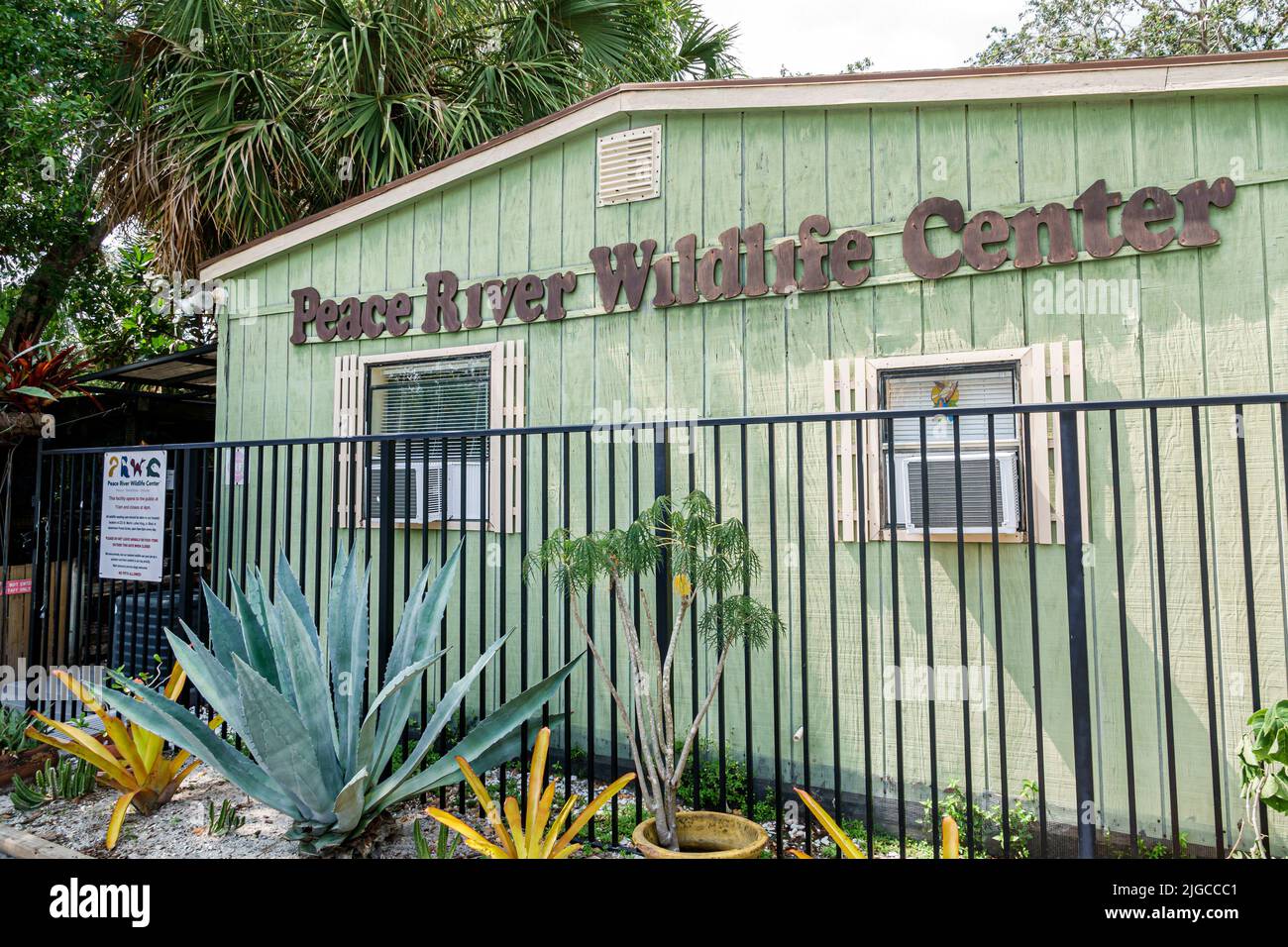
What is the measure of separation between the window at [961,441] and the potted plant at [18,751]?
4812 mm

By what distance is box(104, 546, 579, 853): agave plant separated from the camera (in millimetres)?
3283

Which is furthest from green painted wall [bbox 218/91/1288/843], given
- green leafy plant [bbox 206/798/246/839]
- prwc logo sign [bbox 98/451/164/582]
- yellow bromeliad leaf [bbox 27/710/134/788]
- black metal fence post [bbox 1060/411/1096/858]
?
yellow bromeliad leaf [bbox 27/710/134/788]

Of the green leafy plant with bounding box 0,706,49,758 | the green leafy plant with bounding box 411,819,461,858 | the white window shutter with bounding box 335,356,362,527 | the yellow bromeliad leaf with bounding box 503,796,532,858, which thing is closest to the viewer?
the yellow bromeliad leaf with bounding box 503,796,532,858

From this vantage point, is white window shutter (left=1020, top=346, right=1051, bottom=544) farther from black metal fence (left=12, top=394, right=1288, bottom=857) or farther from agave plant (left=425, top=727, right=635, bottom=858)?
agave plant (left=425, top=727, right=635, bottom=858)

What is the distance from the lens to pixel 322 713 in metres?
3.48

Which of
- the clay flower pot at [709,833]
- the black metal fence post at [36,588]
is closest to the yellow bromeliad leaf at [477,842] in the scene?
the clay flower pot at [709,833]

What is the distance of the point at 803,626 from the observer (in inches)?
129

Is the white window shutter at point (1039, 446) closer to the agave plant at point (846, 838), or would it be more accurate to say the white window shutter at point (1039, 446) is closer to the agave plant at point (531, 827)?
the agave plant at point (846, 838)

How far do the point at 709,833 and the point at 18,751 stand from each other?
14.2 feet

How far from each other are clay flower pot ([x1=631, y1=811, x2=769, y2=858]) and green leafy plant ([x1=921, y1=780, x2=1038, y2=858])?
1.03 metres

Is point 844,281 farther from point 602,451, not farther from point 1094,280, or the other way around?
point 602,451

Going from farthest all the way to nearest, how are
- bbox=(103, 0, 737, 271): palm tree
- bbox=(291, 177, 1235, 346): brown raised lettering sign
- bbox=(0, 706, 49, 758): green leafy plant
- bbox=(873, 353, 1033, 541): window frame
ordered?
bbox=(103, 0, 737, 271): palm tree → bbox=(0, 706, 49, 758): green leafy plant → bbox=(873, 353, 1033, 541): window frame → bbox=(291, 177, 1235, 346): brown raised lettering sign

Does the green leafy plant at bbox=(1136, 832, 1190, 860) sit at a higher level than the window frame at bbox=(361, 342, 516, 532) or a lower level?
lower
